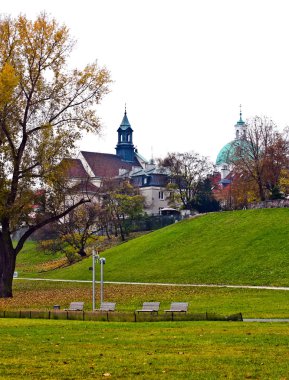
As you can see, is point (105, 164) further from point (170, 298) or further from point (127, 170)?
point (170, 298)

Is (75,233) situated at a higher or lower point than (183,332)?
higher

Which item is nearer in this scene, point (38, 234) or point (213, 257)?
point (213, 257)

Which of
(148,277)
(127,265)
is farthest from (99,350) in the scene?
(127,265)

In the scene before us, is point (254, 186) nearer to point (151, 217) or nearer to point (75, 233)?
point (151, 217)

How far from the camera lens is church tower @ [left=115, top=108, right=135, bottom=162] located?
143250mm

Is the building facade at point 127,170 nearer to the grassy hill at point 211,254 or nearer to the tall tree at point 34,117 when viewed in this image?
the grassy hill at point 211,254

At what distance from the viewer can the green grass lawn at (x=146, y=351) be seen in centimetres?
1291

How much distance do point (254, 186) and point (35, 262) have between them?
30630mm

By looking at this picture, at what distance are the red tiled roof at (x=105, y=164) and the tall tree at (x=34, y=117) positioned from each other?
78057 millimetres

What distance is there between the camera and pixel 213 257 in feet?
182

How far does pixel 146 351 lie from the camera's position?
15.9 m

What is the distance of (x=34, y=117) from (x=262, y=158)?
4120cm

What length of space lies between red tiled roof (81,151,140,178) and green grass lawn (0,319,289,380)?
344 ft

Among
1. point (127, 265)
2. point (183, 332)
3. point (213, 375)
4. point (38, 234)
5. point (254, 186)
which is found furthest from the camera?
point (38, 234)
